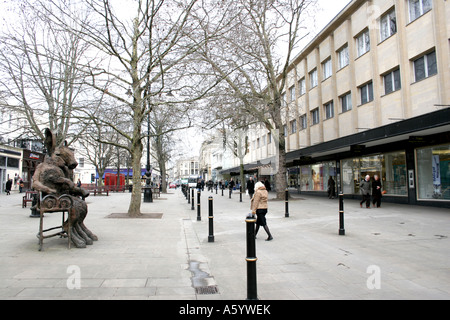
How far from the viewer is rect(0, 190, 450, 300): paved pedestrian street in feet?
13.0

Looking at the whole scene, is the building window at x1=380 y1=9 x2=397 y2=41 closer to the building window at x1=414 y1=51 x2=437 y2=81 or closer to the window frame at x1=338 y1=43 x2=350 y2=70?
the building window at x1=414 y1=51 x2=437 y2=81

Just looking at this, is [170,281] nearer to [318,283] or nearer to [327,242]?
[318,283]

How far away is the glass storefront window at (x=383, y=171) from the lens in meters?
16.5

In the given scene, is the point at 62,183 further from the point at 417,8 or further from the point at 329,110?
the point at 329,110

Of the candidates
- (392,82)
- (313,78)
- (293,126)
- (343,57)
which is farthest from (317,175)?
(392,82)

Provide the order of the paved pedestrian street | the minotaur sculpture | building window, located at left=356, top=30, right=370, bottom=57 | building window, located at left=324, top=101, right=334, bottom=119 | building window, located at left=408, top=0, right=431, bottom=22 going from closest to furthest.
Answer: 1. the paved pedestrian street
2. the minotaur sculpture
3. building window, located at left=408, top=0, right=431, bottom=22
4. building window, located at left=356, top=30, right=370, bottom=57
5. building window, located at left=324, top=101, right=334, bottom=119

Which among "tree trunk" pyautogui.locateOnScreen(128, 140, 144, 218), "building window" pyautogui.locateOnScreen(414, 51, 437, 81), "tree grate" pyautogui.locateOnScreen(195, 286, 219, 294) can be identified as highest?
"building window" pyautogui.locateOnScreen(414, 51, 437, 81)

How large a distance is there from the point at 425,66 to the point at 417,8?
287 centimetres

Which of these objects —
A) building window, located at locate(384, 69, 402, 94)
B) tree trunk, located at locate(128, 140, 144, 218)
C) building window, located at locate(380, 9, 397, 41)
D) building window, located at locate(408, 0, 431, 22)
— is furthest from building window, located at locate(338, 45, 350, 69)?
tree trunk, located at locate(128, 140, 144, 218)

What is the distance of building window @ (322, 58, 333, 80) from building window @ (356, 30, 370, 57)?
3.19 metres

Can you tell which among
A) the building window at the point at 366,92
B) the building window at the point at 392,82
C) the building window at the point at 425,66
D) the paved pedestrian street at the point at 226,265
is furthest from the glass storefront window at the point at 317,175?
the paved pedestrian street at the point at 226,265

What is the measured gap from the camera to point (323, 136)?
24031 millimetres

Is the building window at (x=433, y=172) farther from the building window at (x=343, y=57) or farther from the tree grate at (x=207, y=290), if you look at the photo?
the tree grate at (x=207, y=290)

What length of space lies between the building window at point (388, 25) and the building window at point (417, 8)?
1.01m
